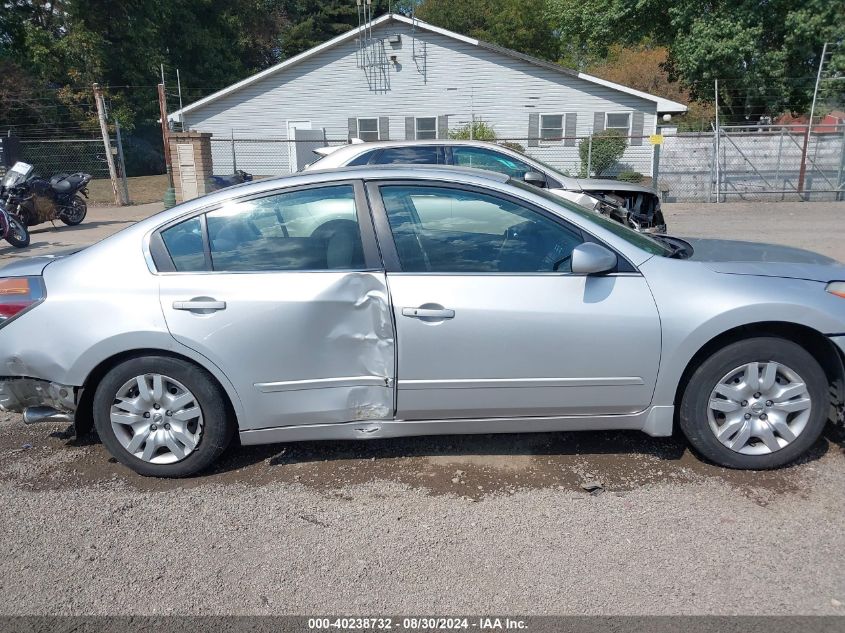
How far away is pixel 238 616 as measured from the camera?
2723 mm

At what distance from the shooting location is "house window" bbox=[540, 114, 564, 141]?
969 inches

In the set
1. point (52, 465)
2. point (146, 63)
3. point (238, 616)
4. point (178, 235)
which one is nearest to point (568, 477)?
point (238, 616)

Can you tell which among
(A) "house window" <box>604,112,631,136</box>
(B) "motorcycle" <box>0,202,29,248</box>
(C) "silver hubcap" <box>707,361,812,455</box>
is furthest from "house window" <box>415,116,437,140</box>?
(C) "silver hubcap" <box>707,361,812,455</box>

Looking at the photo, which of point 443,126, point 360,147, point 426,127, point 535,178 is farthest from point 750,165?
point 360,147

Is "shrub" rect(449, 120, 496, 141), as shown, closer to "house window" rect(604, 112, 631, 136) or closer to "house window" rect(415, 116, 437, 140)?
"house window" rect(415, 116, 437, 140)

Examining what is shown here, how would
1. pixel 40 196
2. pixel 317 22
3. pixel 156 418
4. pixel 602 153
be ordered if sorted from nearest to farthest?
pixel 156 418
pixel 40 196
pixel 602 153
pixel 317 22

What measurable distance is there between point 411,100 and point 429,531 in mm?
23791

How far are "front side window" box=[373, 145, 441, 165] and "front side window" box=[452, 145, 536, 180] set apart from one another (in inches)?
10.1

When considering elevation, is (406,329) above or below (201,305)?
below

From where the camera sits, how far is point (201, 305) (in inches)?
140

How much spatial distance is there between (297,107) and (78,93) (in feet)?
33.6

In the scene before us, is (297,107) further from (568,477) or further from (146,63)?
(568,477)

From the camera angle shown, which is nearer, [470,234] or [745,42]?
[470,234]

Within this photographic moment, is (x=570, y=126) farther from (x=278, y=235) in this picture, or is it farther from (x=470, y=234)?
(x=278, y=235)
